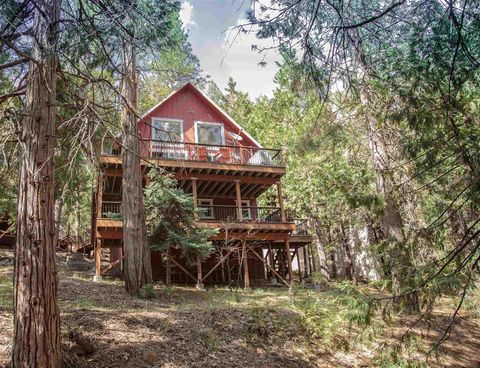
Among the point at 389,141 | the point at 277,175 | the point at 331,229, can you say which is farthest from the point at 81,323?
the point at 331,229

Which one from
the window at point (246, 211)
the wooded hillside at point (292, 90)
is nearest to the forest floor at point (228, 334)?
the wooded hillside at point (292, 90)

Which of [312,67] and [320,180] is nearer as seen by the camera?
[312,67]

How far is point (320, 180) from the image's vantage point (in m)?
22.9

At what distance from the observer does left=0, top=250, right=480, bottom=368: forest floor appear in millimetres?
6312

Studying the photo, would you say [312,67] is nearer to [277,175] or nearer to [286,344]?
[286,344]

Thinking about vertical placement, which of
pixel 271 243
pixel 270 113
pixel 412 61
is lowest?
pixel 271 243

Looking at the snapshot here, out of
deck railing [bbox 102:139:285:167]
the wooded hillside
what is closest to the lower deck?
deck railing [bbox 102:139:285:167]

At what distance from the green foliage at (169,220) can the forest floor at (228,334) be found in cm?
179

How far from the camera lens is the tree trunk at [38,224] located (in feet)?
15.3

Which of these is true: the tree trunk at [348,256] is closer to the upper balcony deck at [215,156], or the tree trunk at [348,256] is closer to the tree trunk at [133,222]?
the upper balcony deck at [215,156]

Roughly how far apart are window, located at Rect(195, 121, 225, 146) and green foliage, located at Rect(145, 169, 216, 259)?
6188 mm

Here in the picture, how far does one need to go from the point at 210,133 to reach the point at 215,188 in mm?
2925

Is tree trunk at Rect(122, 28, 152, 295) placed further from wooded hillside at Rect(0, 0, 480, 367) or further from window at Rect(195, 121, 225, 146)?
window at Rect(195, 121, 225, 146)

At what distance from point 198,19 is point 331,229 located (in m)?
24.1
